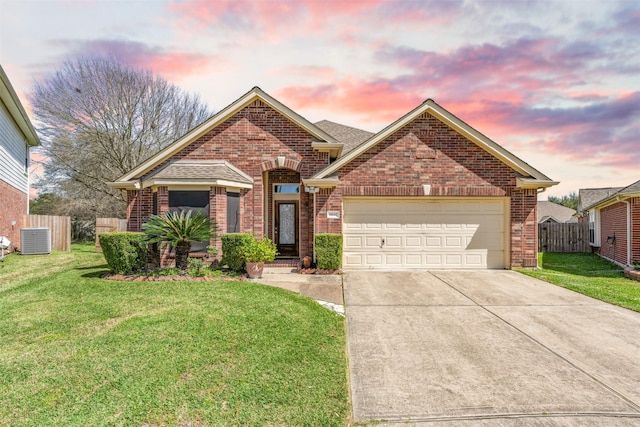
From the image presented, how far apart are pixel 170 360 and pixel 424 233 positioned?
910cm

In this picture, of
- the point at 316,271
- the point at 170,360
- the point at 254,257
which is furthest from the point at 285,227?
the point at 170,360

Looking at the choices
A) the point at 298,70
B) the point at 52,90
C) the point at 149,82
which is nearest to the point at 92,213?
the point at 52,90

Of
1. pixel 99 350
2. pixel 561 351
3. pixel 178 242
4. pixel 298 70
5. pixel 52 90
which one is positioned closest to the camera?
pixel 99 350

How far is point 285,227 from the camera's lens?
1343 cm

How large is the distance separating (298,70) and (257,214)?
480cm

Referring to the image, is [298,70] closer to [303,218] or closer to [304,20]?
[304,20]

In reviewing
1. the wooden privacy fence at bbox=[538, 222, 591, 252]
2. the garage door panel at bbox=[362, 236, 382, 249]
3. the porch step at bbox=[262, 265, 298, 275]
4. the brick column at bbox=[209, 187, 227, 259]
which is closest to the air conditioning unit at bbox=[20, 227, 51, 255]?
the brick column at bbox=[209, 187, 227, 259]

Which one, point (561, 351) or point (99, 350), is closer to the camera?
point (99, 350)

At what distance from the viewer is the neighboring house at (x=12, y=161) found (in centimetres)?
1458

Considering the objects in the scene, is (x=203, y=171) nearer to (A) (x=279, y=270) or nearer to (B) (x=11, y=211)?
(A) (x=279, y=270)

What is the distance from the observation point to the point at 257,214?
11852 mm

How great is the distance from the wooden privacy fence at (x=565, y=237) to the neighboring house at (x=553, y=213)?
19.0 m

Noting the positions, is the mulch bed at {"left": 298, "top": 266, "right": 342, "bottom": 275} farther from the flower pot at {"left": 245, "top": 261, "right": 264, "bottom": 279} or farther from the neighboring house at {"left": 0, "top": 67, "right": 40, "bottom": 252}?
the neighboring house at {"left": 0, "top": 67, "right": 40, "bottom": 252}

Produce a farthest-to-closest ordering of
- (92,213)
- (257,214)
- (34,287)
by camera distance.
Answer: (92,213) → (257,214) → (34,287)
